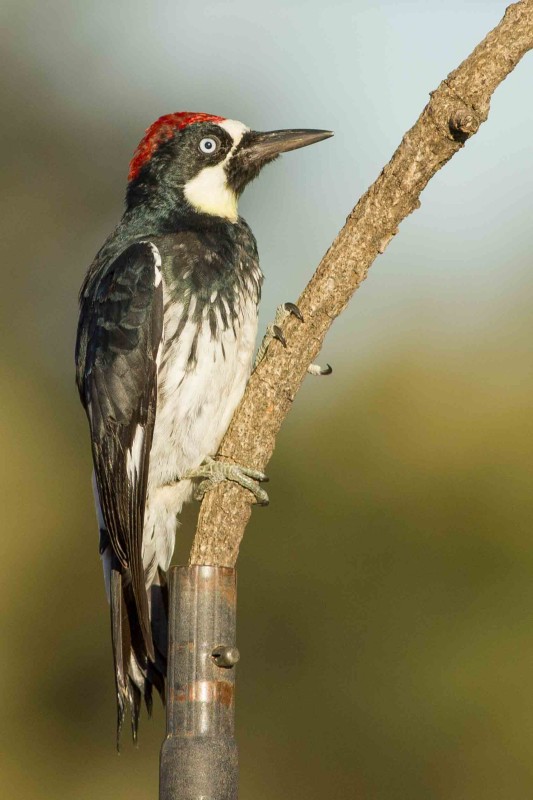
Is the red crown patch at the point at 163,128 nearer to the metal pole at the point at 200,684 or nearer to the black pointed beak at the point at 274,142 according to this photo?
the black pointed beak at the point at 274,142

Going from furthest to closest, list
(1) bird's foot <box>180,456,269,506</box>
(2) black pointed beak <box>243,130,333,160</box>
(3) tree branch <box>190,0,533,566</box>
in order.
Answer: (2) black pointed beak <box>243,130,333,160</box> < (1) bird's foot <box>180,456,269,506</box> < (3) tree branch <box>190,0,533,566</box>

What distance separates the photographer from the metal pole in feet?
10.9

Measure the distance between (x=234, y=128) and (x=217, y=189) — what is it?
29 cm

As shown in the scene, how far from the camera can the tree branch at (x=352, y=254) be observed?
3.57 m

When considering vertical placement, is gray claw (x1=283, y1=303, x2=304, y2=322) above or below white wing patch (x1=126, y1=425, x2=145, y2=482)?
above

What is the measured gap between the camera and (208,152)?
4.77m

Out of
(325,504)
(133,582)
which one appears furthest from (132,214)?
(325,504)

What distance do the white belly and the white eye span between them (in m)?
0.80

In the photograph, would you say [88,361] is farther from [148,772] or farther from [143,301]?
[148,772]

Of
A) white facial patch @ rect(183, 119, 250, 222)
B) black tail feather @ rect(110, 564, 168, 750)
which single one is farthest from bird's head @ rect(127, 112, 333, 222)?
black tail feather @ rect(110, 564, 168, 750)

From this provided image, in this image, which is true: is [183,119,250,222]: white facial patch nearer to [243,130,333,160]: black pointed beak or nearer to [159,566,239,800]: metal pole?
[243,130,333,160]: black pointed beak

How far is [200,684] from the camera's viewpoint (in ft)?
11.2

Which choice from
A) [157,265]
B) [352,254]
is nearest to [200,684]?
[352,254]

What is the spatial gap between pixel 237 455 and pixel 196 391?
1.08 feet
